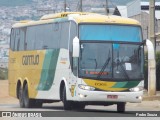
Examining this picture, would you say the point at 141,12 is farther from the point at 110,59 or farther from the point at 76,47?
the point at 76,47

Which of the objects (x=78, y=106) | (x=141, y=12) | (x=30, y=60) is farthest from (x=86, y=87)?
(x=141, y=12)

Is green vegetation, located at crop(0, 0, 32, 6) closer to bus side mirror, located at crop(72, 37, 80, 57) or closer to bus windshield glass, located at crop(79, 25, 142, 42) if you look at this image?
bus windshield glass, located at crop(79, 25, 142, 42)

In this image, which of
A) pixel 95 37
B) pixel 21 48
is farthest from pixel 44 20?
pixel 95 37

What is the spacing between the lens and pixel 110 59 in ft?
82.6

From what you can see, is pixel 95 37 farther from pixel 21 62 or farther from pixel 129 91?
pixel 21 62

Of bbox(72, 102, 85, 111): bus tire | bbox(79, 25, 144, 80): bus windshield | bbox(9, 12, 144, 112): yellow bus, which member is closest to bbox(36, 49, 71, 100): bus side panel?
bbox(9, 12, 144, 112): yellow bus

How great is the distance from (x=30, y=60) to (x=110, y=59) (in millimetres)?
6328

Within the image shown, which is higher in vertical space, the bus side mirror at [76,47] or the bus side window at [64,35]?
the bus side window at [64,35]

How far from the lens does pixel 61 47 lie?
88.5 ft

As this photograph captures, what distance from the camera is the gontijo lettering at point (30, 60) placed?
98.0 feet

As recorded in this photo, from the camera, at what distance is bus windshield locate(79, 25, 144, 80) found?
25.0 metres

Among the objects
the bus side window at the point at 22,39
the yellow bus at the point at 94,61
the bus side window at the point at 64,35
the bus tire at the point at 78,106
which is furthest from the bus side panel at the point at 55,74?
the bus side window at the point at 22,39

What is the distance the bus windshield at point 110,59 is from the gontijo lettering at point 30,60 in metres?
4.97

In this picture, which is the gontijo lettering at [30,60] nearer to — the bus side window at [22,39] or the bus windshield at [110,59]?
the bus side window at [22,39]
